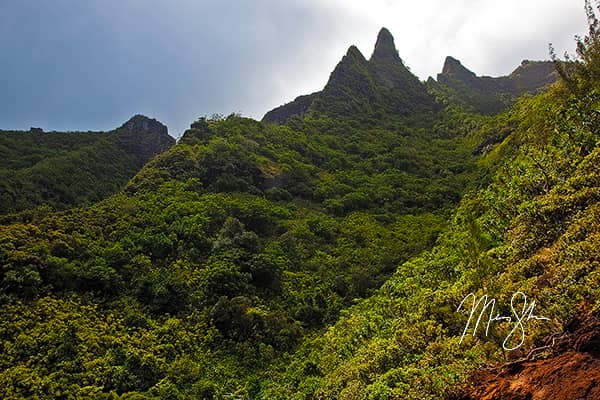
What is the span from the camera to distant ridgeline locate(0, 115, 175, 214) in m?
43.4

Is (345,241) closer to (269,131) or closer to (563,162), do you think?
(563,162)

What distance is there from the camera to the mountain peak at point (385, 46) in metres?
111

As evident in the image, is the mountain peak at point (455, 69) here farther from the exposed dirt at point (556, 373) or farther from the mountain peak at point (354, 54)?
the exposed dirt at point (556, 373)

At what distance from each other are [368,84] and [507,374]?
81552 mm

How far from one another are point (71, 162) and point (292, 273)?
1456 inches

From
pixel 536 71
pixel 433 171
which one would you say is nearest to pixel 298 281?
pixel 433 171

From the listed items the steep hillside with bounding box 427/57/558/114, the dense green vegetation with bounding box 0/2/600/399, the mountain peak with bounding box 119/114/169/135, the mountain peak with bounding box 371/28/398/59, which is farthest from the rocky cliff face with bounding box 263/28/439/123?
the dense green vegetation with bounding box 0/2/600/399

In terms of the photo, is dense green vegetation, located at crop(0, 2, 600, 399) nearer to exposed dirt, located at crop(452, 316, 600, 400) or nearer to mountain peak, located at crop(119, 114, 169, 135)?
exposed dirt, located at crop(452, 316, 600, 400)

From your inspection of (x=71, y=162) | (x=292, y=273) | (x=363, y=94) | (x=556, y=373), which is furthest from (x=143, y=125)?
(x=556, y=373)

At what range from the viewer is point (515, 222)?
15.9 m

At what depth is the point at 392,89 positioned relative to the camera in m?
92.2

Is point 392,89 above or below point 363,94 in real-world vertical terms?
above

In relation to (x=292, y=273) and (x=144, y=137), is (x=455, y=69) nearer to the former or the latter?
(x=144, y=137)

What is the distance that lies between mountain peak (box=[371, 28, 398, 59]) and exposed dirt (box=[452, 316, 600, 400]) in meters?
108
